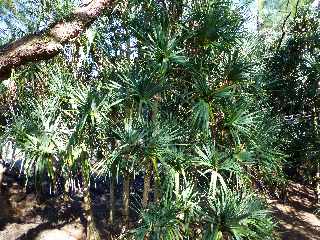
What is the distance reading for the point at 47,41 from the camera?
207 inches

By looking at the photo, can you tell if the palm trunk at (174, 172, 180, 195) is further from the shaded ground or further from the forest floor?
the shaded ground

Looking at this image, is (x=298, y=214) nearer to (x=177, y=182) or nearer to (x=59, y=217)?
(x=177, y=182)

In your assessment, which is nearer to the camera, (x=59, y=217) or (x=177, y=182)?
(x=177, y=182)

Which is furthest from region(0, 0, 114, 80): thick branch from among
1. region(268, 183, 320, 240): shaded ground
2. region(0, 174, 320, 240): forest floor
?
region(268, 183, 320, 240): shaded ground

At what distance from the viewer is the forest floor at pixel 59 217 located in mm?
8562

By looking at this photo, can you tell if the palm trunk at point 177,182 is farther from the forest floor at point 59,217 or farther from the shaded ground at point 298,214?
the shaded ground at point 298,214

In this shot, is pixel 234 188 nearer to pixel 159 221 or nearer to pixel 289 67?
pixel 159 221

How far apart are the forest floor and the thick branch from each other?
418 cm

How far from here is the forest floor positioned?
28.1 ft

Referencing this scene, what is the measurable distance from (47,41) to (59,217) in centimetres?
502

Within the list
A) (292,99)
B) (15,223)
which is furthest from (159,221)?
(292,99)

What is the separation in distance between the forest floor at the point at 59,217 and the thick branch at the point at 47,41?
13.7 ft

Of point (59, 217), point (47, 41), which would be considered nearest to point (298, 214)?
point (59, 217)

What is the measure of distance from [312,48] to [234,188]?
4.58 meters
